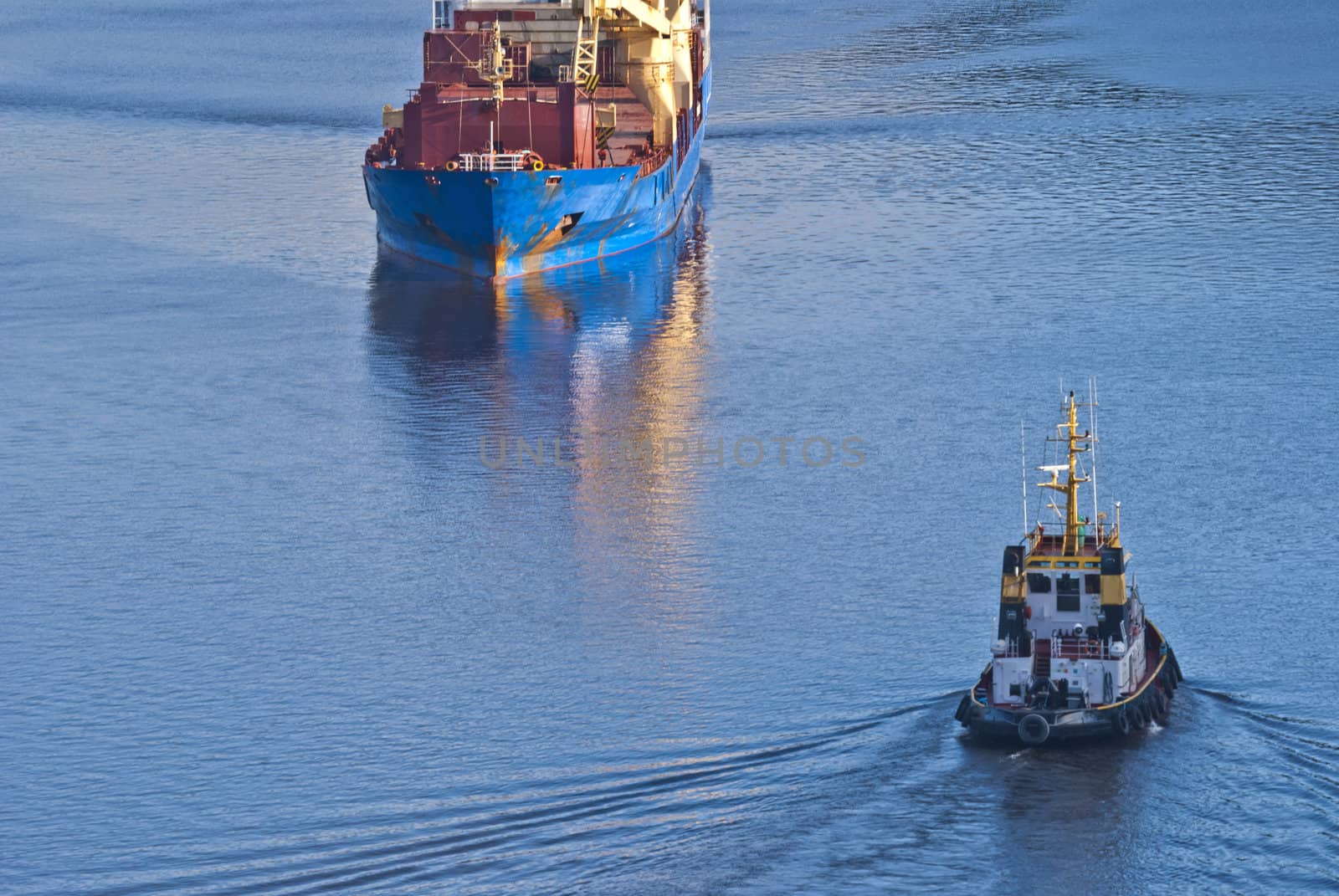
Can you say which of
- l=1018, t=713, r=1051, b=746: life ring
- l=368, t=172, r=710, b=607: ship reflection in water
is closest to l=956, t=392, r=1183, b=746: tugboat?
l=1018, t=713, r=1051, b=746: life ring

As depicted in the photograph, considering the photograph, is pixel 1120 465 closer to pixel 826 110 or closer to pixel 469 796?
pixel 469 796

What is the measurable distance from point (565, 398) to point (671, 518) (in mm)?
14887

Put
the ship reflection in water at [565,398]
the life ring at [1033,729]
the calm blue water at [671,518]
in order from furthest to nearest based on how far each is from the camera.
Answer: the ship reflection in water at [565,398]
the life ring at [1033,729]
the calm blue water at [671,518]

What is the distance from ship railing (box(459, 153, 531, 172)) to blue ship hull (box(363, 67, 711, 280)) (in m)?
1.11

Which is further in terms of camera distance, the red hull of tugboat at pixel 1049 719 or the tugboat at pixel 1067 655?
the tugboat at pixel 1067 655

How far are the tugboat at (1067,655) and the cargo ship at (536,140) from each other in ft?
151

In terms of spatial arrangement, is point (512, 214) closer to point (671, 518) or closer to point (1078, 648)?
point (671, 518)

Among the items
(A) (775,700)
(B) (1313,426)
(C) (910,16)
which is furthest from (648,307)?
(C) (910,16)

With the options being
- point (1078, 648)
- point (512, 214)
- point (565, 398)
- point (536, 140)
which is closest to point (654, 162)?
point (536, 140)

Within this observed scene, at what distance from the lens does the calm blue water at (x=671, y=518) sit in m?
38.2

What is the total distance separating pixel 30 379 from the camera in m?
72.6

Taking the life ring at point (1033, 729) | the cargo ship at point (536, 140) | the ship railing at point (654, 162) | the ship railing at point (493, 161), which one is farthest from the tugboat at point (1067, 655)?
the ship railing at point (654, 162)

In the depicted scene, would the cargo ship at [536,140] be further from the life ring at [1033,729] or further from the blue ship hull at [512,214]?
the life ring at [1033,729]

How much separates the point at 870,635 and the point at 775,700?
452cm
